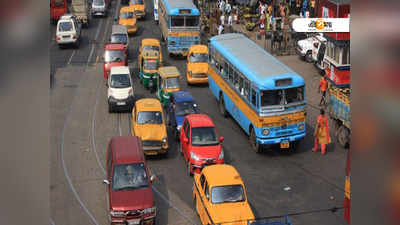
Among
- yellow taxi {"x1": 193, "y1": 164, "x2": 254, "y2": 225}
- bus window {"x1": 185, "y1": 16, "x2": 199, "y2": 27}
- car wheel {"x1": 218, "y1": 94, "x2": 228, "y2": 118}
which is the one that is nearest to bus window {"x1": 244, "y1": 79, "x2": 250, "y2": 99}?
car wheel {"x1": 218, "y1": 94, "x2": 228, "y2": 118}

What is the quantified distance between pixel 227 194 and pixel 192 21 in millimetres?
23171

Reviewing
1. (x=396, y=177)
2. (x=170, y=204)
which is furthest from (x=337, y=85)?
(x=396, y=177)

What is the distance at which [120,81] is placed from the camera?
27453 millimetres

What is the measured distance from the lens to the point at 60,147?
22656 millimetres

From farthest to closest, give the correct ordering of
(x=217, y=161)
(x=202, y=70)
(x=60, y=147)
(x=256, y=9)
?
(x=256, y=9) → (x=202, y=70) → (x=60, y=147) → (x=217, y=161)

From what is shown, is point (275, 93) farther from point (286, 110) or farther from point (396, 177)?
point (396, 177)

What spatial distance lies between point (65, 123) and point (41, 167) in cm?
2512

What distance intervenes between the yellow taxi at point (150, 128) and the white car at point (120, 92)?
440cm

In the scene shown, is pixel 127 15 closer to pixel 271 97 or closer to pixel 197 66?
pixel 197 66

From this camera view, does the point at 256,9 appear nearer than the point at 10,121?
No

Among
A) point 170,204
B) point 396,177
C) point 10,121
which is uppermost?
point 10,121

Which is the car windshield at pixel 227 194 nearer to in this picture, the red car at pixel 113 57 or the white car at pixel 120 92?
the white car at pixel 120 92

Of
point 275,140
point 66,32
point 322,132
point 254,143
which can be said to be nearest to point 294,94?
point 322,132

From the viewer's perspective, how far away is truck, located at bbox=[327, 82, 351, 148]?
68.0ft
